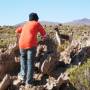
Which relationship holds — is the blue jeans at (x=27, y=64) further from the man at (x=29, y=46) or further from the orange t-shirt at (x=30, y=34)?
the orange t-shirt at (x=30, y=34)

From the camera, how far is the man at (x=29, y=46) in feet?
44.5

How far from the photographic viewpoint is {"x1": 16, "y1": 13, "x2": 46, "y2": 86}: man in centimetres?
1357

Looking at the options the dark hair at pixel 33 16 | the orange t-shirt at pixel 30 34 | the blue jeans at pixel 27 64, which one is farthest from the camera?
the dark hair at pixel 33 16

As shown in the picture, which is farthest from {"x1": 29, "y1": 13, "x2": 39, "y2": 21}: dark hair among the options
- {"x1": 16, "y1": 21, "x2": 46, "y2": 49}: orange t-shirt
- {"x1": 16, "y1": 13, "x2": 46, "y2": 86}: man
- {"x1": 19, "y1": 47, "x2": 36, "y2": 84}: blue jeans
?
{"x1": 19, "y1": 47, "x2": 36, "y2": 84}: blue jeans

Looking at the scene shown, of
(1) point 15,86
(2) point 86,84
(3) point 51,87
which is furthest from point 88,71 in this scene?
(1) point 15,86

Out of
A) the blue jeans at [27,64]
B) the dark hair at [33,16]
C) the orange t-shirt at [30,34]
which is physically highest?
the dark hair at [33,16]

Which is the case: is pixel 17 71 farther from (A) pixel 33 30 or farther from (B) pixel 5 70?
(A) pixel 33 30

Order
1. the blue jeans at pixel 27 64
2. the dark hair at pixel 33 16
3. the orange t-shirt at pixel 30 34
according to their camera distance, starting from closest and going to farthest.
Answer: the blue jeans at pixel 27 64 < the orange t-shirt at pixel 30 34 < the dark hair at pixel 33 16

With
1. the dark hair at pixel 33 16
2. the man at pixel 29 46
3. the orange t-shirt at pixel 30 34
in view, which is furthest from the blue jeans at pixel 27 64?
the dark hair at pixel 33 16

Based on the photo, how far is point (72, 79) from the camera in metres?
13.4

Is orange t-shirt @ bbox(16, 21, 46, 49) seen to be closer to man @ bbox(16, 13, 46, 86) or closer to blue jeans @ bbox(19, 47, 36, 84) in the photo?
man @ bbox(16, 13, 46, 86)

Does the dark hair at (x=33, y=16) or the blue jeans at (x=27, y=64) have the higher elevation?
the dark hair at (x=33, y=16)

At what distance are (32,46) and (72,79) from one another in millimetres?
1544

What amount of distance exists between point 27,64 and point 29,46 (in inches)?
21.9
